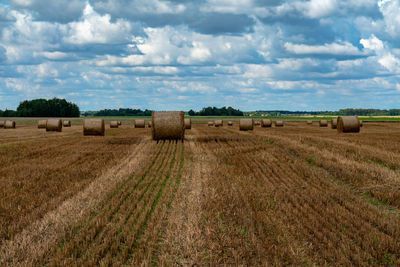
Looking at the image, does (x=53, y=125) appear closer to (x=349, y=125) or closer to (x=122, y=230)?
(x=349, y=125)

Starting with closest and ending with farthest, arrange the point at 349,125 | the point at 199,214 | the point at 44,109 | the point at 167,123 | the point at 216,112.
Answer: the point at 199,214, the point at 167,123, the point at 349,125, the point at 44,109, the point at 216,112

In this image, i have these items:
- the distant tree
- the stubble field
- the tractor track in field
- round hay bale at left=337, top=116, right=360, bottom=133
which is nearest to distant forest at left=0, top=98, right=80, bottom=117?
the distant tree

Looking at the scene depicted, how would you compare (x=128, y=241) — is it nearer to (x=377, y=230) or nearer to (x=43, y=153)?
(x=377, y=230)

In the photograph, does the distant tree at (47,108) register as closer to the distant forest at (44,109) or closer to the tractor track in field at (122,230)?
the distant forest at (44,109)

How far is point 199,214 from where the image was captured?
7.14 m

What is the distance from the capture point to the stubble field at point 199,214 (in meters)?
5.31

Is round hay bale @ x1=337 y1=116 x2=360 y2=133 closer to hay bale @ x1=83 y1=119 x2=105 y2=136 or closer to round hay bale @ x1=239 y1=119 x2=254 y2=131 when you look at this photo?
round hay bale @ x1=239 y1=119 x2=254 y2=131

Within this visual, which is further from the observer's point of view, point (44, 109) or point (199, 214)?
point (44, 109)

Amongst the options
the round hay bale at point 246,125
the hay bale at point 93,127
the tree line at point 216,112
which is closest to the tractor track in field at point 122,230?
the hay bale at point 93,127

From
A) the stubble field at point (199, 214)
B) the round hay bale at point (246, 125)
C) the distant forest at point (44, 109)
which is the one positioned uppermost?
the distant forest at point (44, 109)

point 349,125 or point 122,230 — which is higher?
point 349,125

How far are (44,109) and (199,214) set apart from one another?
417ft

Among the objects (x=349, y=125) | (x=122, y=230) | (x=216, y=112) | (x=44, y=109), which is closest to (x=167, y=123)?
(x=122, y=230)

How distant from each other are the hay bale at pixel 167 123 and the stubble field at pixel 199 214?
928 centimetres
